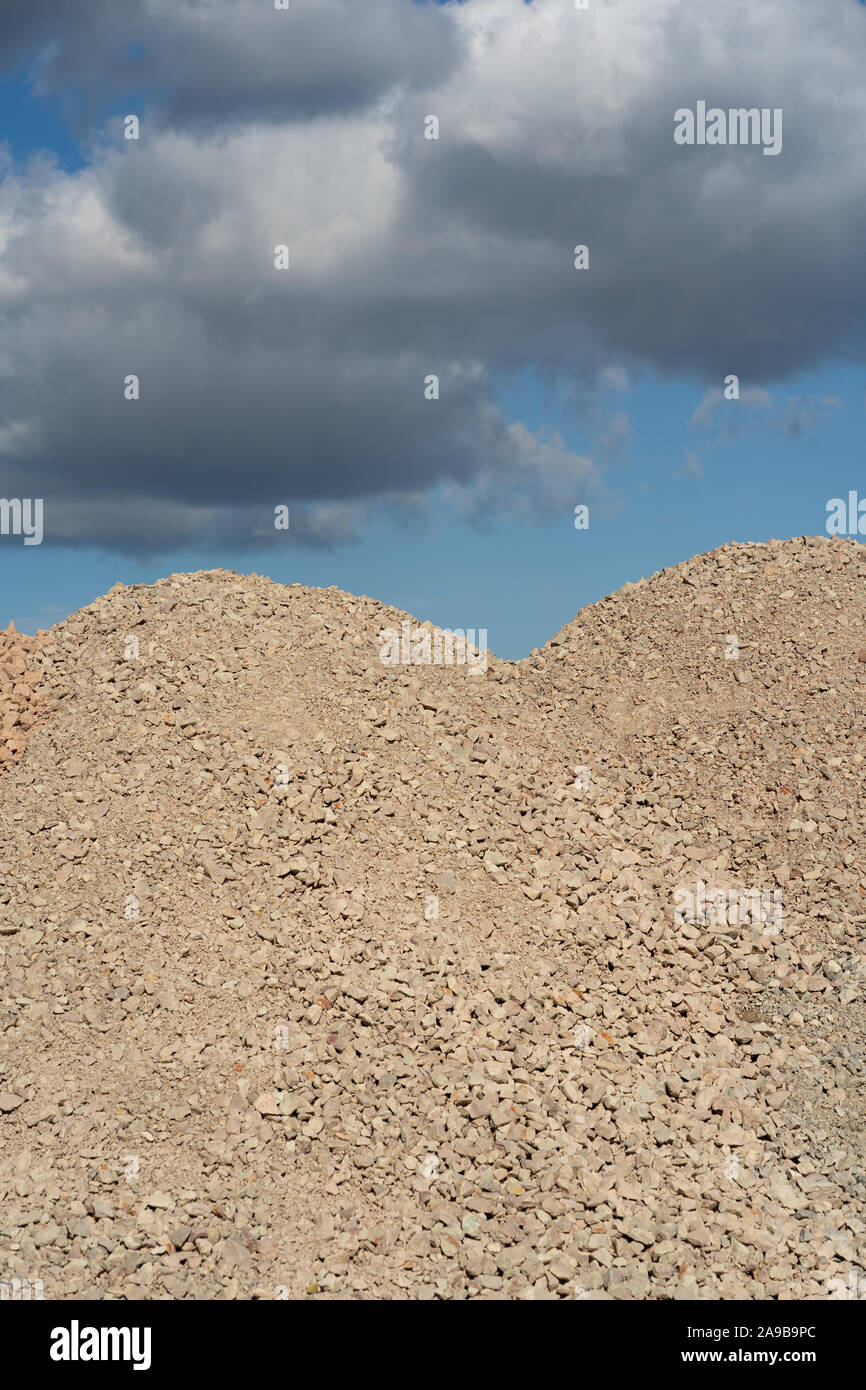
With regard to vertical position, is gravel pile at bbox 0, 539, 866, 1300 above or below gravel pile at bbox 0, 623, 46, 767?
below

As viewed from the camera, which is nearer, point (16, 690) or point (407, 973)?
point (407, 973)

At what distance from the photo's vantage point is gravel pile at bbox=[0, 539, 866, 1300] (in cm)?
923

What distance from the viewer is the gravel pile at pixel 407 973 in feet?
30.3

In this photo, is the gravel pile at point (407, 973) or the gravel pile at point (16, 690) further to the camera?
the gravel pile at point (16, 690)

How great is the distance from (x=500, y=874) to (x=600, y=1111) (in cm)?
315

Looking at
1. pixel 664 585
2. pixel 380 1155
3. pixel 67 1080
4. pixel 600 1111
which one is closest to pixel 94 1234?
pixel 67 1080

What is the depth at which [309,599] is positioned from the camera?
1728 cm

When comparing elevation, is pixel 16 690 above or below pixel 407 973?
above

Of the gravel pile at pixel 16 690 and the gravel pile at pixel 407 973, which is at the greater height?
the gravel pile at pixel 16 690

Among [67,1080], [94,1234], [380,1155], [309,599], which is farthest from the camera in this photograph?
[309,599]

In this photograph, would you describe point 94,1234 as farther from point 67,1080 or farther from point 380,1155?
point 380,1155

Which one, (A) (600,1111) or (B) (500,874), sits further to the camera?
(B) (500,874)

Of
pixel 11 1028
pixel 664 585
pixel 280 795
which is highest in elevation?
pixel 664 585

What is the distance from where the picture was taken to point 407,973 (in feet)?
36.8
